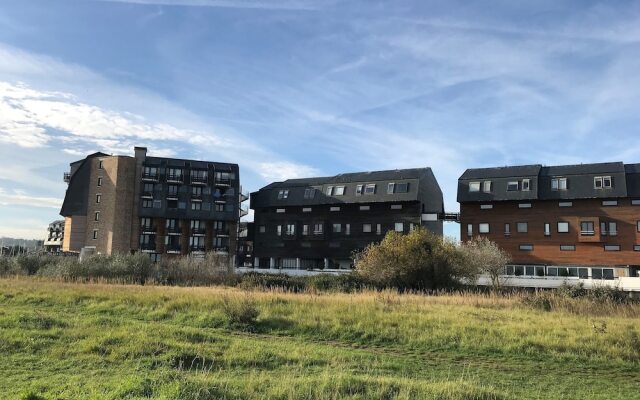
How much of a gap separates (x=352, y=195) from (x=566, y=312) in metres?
49.4

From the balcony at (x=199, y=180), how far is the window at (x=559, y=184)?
52.1 metres

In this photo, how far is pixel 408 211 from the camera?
67062mm

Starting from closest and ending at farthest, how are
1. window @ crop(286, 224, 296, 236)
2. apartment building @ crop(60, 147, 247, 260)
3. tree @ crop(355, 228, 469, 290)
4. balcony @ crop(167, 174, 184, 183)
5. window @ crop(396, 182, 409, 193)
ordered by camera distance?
tree @ crop(355, 228, 469, 290) → window @ crop(396, 182, 409, 193) → window @ crop(286, 224, 296, 236) → apartment building @ crop(60, 147, 247, 260) → balcony @ crop(167, 174, 184, 183)

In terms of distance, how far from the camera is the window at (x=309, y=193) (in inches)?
2906

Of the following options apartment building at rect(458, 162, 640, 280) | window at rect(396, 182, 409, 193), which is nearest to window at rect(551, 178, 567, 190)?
apartment building at rect(458, 162, 640, 280)

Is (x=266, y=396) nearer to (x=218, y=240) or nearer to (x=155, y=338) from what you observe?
(x=155, y=338)

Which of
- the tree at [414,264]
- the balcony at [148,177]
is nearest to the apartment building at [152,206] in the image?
the balcony at [148,177]

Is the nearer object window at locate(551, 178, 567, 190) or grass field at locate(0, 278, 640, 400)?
grass field at locate(0, 278, 640, 400)

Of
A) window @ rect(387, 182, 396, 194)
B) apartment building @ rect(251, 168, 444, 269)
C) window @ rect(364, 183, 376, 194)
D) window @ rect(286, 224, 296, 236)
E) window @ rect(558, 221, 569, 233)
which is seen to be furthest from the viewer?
window @ rect(286, 224, 296, 236)

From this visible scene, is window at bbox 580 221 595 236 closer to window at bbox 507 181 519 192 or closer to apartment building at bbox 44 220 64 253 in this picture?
window at bbox 507 181 519 192

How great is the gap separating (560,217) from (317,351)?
5257 centimetres

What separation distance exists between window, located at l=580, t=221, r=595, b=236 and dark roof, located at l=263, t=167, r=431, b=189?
19912mm

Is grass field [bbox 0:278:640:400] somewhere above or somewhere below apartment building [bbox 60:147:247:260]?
below

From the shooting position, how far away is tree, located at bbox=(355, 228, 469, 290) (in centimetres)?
3681
